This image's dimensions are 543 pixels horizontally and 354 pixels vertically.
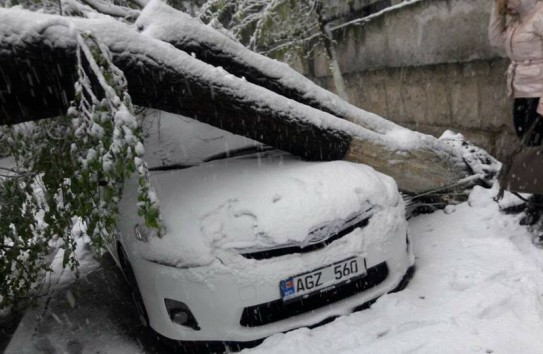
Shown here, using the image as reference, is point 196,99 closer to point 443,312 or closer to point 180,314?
point 180,314

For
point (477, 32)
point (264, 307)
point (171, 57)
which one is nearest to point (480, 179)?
point (477, 32)

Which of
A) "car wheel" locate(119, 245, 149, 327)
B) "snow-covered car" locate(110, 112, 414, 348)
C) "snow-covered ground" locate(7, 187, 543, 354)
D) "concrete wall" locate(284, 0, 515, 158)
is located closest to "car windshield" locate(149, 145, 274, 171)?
"snow-covered car" locate(110, 112, 414, 348)

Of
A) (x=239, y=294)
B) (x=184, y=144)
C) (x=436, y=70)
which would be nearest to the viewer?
(x=239, y=294)

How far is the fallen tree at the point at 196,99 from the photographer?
2.91 meters

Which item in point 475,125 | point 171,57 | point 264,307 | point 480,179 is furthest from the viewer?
point 475,125

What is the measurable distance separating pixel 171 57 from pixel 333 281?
1794mm

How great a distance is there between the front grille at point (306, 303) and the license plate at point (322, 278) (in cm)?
4

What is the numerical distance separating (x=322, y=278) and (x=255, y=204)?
616 millimetres

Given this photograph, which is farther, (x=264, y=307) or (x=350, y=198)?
(x=350, y=198)

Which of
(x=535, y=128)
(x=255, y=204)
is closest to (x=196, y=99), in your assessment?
(x=255, y=204)

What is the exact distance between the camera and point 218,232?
2.98 metres

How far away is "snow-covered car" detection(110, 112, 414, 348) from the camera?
9.46ft

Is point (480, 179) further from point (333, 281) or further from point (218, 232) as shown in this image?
point (218, 232)

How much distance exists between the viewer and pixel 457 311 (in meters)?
2.97
